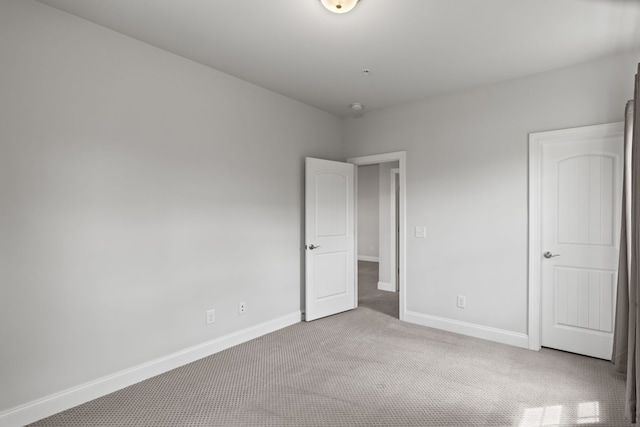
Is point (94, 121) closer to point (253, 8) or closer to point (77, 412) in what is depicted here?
point (253, 8)

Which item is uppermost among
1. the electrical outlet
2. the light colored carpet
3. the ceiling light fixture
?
the ceiling light fixture

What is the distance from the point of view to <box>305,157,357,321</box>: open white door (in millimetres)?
4266

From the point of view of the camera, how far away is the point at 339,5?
7.15 feet

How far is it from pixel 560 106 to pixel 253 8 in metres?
2.84

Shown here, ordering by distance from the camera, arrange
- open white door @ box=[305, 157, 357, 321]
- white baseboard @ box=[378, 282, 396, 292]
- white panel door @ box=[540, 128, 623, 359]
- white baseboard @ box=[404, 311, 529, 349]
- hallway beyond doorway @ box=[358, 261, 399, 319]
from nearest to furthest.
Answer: white panel door @ box=[540, 128, 623, 359] < white baseboard @ box=[404, 311, 529, 349] < open white door @ box=[305, 157, 357, 321] < hallway beyond doorway @ box=[358, 261, 399, 319] < white baseboard @ box=[378, 282, 396, 292]

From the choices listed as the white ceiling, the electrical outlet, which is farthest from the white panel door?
the electrical outlet

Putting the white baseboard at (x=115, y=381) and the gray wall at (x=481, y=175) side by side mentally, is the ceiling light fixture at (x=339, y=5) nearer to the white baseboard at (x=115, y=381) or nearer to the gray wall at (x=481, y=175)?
the gray wall at (x=481, y=175)

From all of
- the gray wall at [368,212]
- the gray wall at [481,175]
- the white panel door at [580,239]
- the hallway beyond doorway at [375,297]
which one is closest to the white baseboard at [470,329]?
the gray wall at [481,175]

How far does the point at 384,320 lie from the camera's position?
4.34 meters

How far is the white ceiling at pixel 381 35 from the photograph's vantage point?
7.63 feet

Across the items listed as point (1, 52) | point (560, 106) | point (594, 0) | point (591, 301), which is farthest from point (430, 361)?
point (1, 52)

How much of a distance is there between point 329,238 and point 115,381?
2.65 meters

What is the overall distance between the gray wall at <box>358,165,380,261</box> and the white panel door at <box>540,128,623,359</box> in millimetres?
6327

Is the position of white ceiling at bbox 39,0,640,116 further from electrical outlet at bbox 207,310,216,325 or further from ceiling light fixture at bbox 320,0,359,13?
electrical outlet at bbox 207,310,216,325
